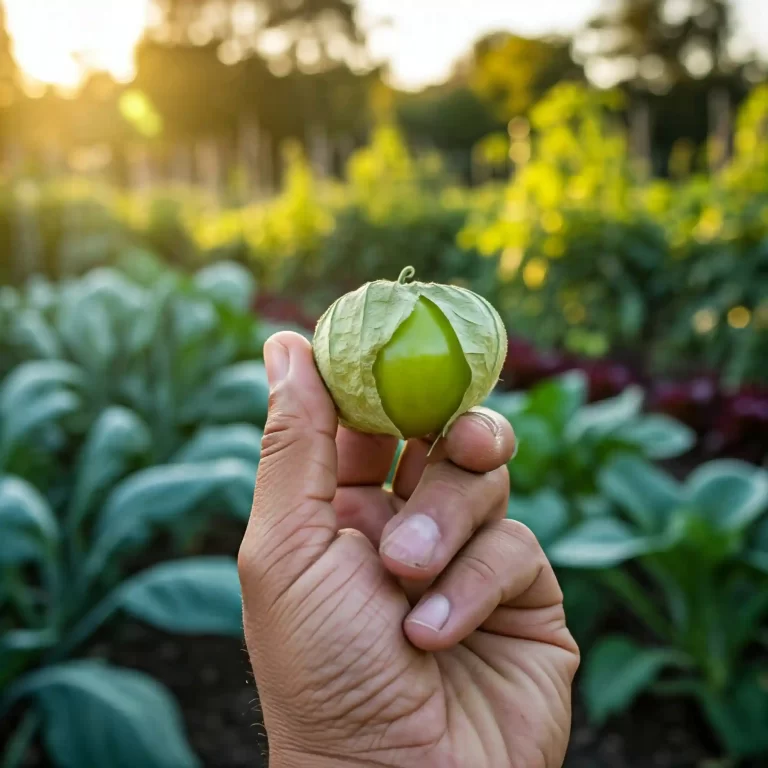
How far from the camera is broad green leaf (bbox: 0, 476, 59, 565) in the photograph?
212 cm

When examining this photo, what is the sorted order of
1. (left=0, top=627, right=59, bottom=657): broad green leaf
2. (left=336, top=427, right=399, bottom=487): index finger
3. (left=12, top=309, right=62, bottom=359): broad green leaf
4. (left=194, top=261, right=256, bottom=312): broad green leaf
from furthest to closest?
(left=194, top=261, right=256, bottom=312): broad green leaf
(left=12, top=309, right=62, bottom=359): broad green leaf
(left=0, top=627, right=59, bottom=657): broad green leaf
(left=336, top=427, right=399, bottom=487): index finger

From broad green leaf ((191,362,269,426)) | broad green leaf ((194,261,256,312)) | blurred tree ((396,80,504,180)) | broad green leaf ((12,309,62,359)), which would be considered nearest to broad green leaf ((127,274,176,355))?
broad green leaf ((194,261,256,312))

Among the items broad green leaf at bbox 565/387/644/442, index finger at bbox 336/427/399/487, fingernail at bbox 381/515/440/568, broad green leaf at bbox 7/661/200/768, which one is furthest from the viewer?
broad green leaf at bbox 565/387/644/442

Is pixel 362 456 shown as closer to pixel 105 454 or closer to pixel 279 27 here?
pixel 105 454

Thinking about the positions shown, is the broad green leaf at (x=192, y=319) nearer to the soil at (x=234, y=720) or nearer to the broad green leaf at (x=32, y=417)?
the broad green leaf at (x=32, y=417)

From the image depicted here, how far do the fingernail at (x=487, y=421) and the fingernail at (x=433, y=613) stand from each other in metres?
0.24

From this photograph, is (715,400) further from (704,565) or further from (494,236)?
(494,236)

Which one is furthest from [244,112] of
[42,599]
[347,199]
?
[42,599]

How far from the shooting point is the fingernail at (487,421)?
3.52ft

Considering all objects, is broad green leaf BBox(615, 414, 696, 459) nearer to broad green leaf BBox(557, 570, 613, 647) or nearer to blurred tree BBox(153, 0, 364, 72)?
broad green leaf BBox(557, 570, 613, 647)

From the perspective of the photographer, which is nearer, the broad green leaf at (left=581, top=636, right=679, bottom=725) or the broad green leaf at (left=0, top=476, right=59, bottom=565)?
the broad green leaf at (left=0, top=476, right=59, bottom=565)

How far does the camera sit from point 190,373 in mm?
4234

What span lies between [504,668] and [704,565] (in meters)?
1.53

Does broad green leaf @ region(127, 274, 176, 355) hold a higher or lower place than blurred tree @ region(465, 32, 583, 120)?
lower
